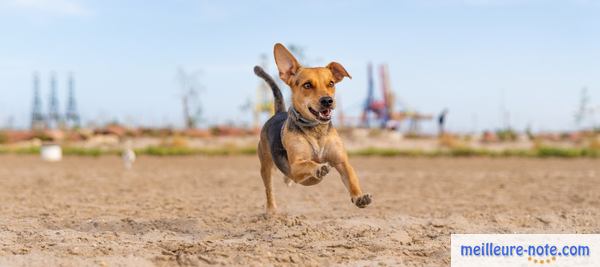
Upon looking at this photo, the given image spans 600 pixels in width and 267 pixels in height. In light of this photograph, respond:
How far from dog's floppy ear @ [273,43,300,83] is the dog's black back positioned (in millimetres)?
524

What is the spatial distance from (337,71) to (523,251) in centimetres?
217

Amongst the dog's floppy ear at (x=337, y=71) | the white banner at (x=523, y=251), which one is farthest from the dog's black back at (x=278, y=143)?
the white banner at (x=523, y=251)

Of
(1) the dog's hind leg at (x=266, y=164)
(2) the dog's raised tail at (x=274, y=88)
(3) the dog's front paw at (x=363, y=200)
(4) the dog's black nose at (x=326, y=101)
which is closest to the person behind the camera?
(3) the dog's front paw at (x=363, y=200)

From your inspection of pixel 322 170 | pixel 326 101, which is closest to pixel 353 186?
pixel 322 170

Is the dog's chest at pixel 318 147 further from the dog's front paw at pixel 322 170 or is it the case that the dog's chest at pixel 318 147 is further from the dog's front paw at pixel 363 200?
the dog's front paw at pixel 363 200

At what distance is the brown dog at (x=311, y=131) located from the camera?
5.05 m

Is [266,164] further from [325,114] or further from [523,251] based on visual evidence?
[523,251]

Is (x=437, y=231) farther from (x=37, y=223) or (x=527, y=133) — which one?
(x=527, y=133)

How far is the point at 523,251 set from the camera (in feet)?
18.1

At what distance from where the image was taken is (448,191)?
11516 mm

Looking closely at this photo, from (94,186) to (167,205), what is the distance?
3486 millimetres

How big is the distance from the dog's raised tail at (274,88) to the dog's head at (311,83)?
1120 millimetres

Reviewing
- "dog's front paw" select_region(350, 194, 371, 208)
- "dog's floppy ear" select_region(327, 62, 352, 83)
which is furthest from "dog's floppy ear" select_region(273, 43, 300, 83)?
"dog's front paw" select_region(350, 194, 371, 208)

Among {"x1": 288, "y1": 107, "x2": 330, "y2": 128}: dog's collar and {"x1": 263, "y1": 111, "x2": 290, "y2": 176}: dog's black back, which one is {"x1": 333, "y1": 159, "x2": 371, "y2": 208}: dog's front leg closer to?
{"x1": 288, "y1": 107, "x2": 330, "y2": 128}: dog's collar
